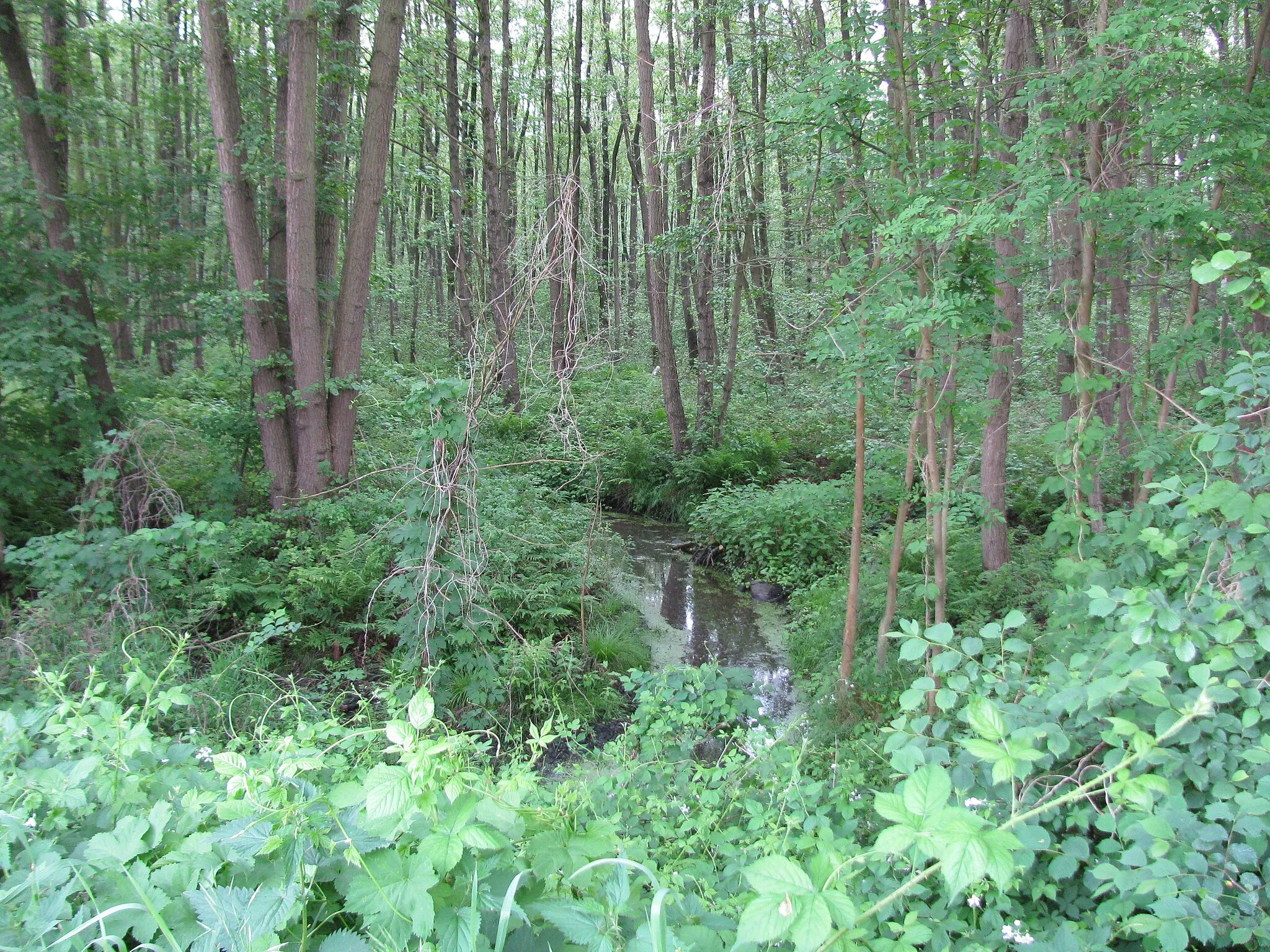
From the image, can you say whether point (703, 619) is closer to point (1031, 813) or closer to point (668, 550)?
point (668, 550)

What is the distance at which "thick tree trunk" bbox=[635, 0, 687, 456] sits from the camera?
464 inches

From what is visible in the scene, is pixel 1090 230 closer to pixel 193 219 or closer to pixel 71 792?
pixel 71 792

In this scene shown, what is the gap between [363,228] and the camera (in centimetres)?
779

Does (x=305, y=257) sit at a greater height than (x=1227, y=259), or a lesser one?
greater

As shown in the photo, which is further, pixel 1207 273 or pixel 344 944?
pixel 1207 273

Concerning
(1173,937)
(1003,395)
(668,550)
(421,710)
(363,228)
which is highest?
(363,228)

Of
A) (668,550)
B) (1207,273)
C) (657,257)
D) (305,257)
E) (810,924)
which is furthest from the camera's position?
(657,257)

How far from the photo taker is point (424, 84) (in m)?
13.7

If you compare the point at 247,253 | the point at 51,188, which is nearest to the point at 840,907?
the point at 247,253

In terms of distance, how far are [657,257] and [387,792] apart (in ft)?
39.7

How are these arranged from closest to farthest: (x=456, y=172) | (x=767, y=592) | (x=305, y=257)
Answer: (x=305, y=257), (x=767, y=592), (x=456, y=172)

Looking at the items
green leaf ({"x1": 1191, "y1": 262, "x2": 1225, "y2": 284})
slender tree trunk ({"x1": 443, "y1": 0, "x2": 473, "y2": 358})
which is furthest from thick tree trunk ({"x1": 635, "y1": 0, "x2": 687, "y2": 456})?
green leaf ({"x1": 1191, "y1": 262, "x2": 1225, "y2": 284})

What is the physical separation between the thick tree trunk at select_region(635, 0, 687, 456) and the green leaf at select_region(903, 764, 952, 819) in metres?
10.1

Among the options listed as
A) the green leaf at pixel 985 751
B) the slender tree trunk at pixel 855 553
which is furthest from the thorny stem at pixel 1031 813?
the slender tree trunk at pixel 855 553
